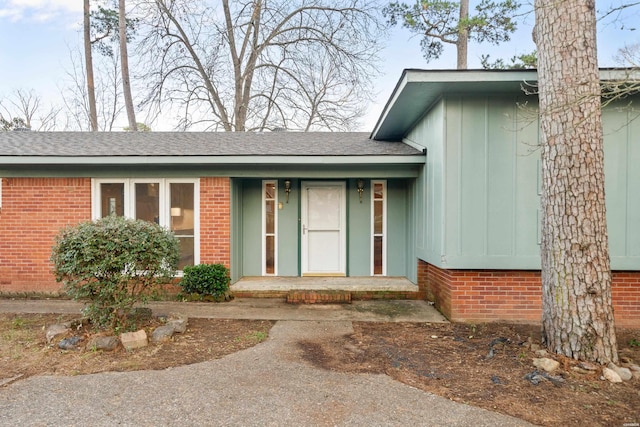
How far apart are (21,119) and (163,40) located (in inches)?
462

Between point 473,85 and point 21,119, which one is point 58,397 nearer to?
point 473,85

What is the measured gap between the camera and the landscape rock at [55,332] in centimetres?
418

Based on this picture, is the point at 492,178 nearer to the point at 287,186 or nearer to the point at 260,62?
the point at 287,186

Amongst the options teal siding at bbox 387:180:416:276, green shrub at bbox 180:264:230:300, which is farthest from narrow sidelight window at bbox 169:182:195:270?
teal siding at bbox 387:180:416:276

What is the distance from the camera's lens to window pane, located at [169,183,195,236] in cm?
657

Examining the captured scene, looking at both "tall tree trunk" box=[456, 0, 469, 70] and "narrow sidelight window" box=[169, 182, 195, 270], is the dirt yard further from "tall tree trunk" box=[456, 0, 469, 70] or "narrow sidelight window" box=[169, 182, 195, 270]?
"tall tree trunk" box=[456, 0, 469, 70]

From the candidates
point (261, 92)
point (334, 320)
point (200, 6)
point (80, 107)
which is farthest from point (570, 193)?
point (80, 107)

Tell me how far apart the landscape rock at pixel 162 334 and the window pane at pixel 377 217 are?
4.30 meters

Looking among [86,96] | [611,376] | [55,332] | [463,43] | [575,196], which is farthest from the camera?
[86,96]

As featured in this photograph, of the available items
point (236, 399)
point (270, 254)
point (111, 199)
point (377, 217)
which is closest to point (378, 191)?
point (377, 217)

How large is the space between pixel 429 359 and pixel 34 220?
22.3 ft

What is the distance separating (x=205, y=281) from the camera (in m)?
6.13

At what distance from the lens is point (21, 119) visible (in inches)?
803

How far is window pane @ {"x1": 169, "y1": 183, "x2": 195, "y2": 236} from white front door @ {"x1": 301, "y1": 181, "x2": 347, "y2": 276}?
7.06 ft
